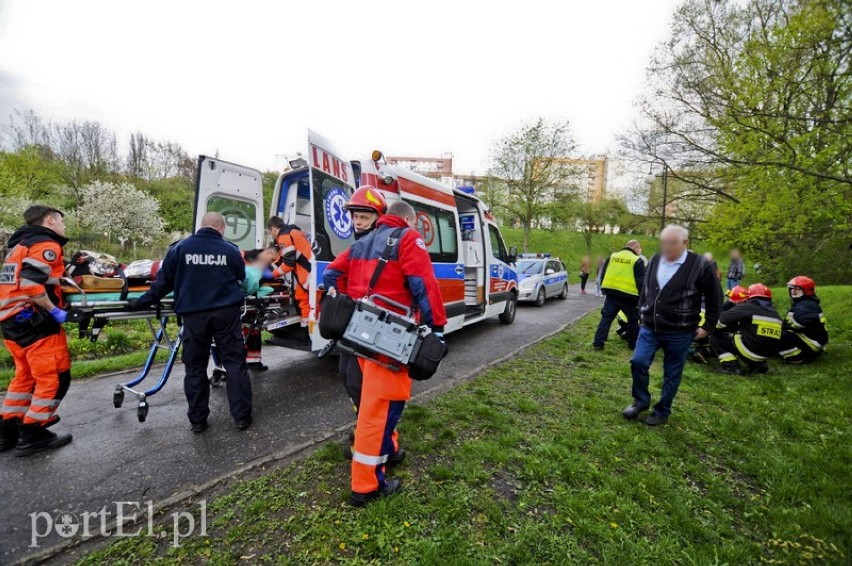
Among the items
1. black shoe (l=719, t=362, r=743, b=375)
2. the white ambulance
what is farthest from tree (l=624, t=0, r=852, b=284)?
the white ambulance

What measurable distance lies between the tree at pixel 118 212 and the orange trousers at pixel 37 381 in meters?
25.0

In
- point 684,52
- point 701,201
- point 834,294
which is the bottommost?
point 834,294

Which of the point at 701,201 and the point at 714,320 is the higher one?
the point at 701,201

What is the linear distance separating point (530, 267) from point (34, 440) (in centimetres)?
1243

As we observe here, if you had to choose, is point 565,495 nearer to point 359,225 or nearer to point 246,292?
point 359,225

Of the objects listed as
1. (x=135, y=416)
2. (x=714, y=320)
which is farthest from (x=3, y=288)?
(x=714, y=320)

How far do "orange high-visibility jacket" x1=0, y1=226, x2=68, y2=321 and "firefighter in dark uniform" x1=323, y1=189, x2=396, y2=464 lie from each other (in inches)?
84.7

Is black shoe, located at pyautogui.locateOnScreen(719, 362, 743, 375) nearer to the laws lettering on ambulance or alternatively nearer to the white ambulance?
the white ambulance

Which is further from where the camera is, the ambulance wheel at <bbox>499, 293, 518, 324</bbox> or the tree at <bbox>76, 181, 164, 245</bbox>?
the tree at <bbox>76, 181, 164, 245</bbox>

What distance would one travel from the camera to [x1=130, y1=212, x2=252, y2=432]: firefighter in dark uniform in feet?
10.6

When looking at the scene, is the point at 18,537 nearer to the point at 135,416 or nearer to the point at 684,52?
the point at 135,416

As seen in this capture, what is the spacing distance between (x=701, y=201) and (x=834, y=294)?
8026 mm

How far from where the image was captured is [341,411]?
3.82 m

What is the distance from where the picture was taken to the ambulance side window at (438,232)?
18.4 ft
